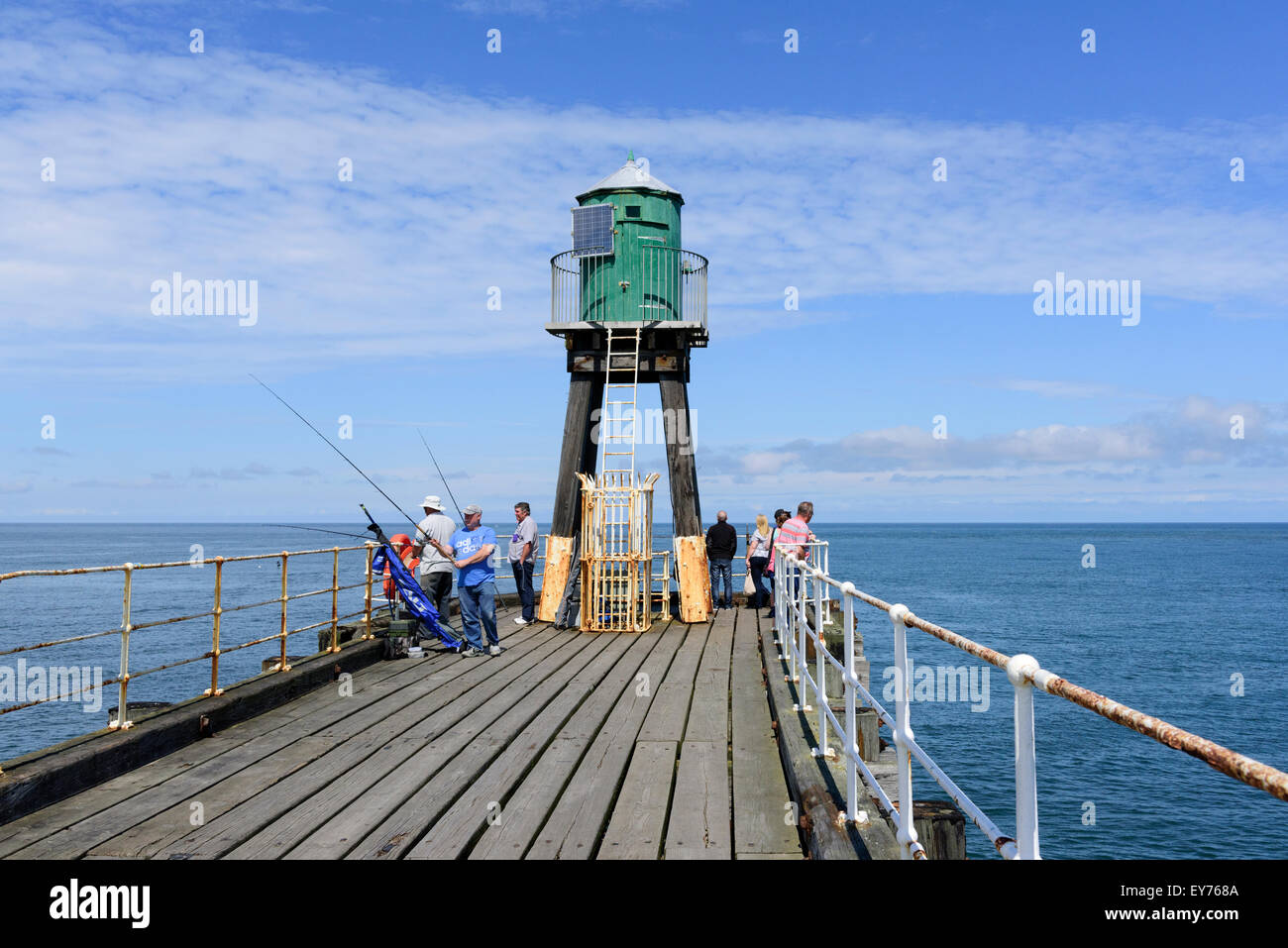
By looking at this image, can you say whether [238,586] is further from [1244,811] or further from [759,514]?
[1244,811]

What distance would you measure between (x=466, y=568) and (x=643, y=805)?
625 cm

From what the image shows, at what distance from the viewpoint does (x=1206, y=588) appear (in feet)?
218

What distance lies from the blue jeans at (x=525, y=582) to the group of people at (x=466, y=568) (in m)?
2.35

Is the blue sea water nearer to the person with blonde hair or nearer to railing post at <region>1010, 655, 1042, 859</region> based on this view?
the person with blonde hair

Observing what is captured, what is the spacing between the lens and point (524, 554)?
14867mm

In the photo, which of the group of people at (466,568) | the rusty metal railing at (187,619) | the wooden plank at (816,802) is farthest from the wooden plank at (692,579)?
the wooden plank at (816,802)

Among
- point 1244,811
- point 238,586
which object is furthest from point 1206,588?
point 238,586

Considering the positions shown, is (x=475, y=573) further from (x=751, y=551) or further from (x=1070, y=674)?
(x=1070, y=674)

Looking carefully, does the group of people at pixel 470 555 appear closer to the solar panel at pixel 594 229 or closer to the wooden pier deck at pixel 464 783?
the wooden pier deck at pixel 464 783

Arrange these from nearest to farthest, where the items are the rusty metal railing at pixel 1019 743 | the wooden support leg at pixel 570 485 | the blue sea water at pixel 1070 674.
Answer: the rusty metal railing at pixel 1019 743
the wooden support leg at pixel 570 485
the blue sea water at pixel 1070 674

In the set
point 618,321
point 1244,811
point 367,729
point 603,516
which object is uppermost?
point 618,321

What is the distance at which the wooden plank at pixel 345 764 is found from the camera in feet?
17.1
